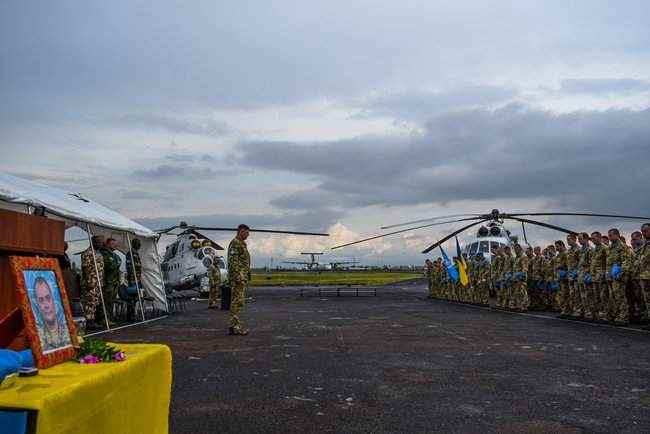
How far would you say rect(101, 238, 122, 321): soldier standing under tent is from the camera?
13.4 meters

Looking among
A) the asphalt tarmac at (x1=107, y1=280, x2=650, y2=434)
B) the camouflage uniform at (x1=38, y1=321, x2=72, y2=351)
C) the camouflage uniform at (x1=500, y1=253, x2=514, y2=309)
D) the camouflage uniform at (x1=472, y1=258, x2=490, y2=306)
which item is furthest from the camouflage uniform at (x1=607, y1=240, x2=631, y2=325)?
the camouflage uniform at (x1=38, y1=321, x2=72, y2=351)

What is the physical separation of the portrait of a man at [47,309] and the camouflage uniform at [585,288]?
13214mm

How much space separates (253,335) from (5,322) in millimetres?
8336

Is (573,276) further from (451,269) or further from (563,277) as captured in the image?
(451,269)

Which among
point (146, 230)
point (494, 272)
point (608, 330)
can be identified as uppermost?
point (146, 230)

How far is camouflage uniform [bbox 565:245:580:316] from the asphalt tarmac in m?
2.62

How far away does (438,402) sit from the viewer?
17.4 feet

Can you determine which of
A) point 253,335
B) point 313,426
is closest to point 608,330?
point 253,335

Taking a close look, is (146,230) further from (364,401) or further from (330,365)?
(364,401)

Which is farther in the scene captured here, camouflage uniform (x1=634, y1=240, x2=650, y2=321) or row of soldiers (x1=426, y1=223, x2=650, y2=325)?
row of soldiers (x1=426, y1=223, x2=650, y2=325)

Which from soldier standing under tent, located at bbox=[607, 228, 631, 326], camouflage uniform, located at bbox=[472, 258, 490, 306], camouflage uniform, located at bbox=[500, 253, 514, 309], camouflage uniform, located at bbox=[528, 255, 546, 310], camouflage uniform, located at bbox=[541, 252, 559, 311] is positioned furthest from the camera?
camouflage uniform, located at bbox=[472, 258, 490, 306]

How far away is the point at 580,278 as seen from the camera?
13.5m

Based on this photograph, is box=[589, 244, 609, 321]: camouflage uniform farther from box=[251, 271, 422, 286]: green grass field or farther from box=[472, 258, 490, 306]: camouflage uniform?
box=[251, 271, 422, 286]: green grass field

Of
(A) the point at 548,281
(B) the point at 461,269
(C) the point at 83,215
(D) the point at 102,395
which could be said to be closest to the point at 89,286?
(C) the point at 83,215
